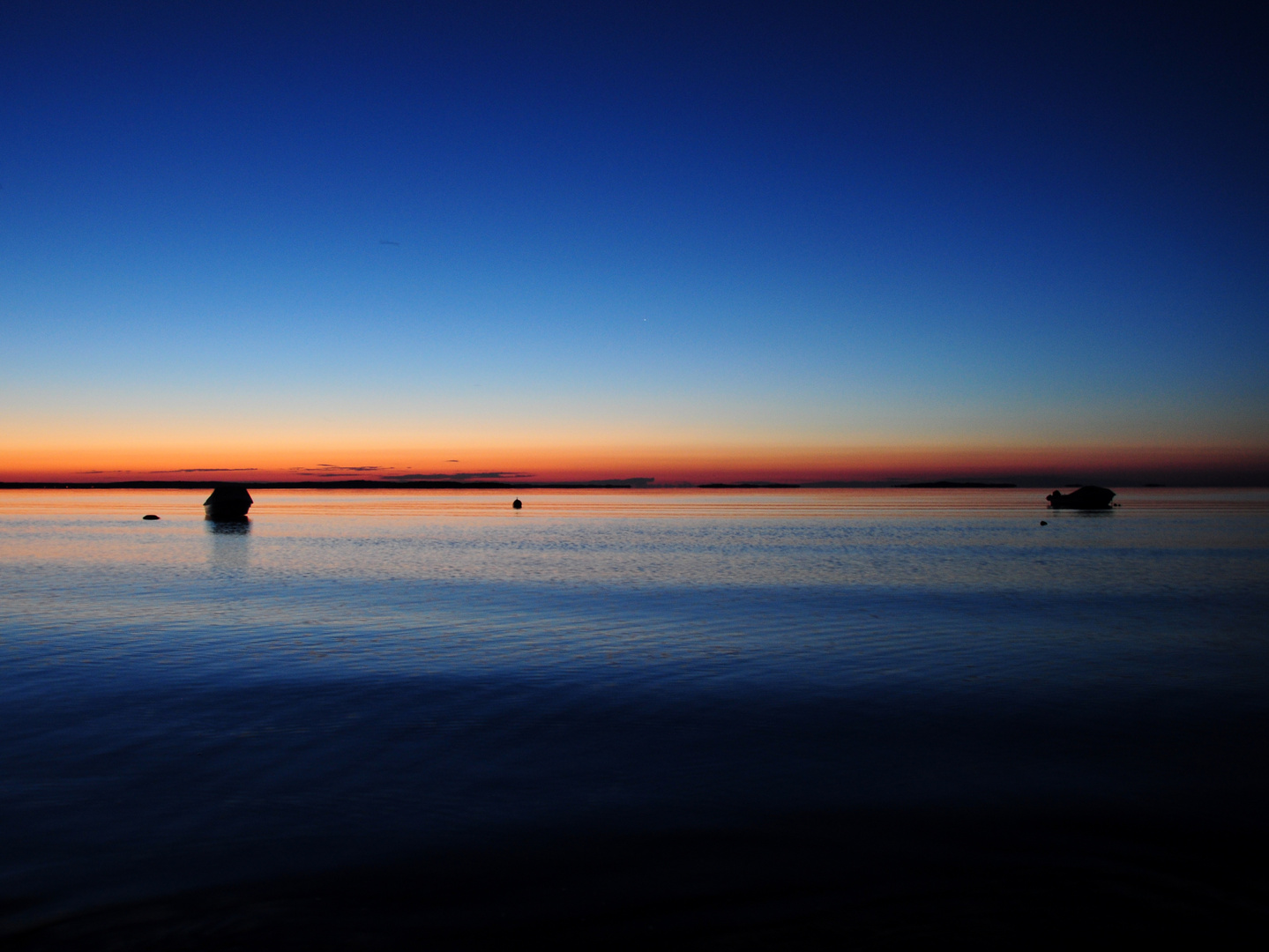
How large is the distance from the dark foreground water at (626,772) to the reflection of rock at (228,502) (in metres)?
62.4

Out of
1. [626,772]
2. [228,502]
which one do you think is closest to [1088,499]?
[228,502]

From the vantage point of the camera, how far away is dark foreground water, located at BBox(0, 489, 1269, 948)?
20.0 ft

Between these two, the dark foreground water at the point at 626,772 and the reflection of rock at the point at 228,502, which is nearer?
the dark foreground water at the point at 626,772

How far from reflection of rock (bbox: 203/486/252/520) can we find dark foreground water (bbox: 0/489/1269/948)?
6240cm

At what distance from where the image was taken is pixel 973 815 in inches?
312

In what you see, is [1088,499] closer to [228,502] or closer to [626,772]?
[228,502]

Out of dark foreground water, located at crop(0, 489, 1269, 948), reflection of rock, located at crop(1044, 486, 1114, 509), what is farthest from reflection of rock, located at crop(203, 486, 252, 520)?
reflection of rock, located at crop(1044, 486, 1114, 509)

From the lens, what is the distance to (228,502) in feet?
269

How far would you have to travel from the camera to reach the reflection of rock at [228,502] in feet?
266

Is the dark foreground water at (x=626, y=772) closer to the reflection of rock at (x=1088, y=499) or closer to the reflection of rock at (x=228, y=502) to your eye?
the reflection of rock at (x=228, y=502)

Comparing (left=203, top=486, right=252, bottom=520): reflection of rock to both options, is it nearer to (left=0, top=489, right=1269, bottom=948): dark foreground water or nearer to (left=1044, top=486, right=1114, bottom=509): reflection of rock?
(left=0, top=489, right=1269, bottom=948): dark foreground water

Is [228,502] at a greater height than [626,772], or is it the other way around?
[228,502]

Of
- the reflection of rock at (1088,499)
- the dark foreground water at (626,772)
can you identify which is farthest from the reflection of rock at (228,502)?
the reflection of rock at (1088,499)

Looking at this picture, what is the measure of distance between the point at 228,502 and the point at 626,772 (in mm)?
83179
